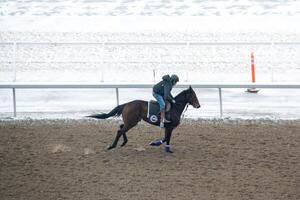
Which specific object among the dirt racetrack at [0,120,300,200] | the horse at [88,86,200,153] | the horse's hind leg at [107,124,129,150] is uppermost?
the horse at [88,86,200,153]

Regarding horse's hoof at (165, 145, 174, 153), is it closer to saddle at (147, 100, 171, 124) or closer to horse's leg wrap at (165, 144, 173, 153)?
horse's leg wrap at (165, 144, 173, 153)

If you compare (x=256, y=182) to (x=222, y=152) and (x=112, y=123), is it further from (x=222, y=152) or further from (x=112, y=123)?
(x=112, y=123)

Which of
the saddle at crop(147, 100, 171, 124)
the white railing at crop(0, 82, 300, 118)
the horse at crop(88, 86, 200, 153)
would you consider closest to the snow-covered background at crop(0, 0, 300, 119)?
the white railing at crop(0, 82, 300, 118)

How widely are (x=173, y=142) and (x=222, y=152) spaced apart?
126cm

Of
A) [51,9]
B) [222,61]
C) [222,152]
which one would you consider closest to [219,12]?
[51,9]

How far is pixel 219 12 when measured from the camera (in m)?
31.9

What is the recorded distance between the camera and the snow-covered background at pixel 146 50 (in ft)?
73.9

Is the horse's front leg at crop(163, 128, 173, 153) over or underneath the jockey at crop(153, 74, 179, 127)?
underneath

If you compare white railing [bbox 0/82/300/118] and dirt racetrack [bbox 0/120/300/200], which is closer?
dirt racetrack [bbox 0/120/300/200]

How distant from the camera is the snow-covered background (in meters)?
22.5

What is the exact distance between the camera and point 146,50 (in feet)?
88.3

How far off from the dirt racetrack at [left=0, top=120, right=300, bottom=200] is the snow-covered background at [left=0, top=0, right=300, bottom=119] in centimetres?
170

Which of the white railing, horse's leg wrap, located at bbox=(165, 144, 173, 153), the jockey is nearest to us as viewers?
the jockey

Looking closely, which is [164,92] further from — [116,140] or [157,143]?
[116,140]
